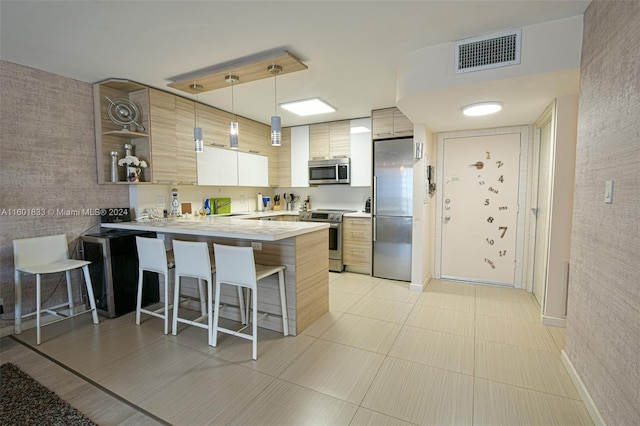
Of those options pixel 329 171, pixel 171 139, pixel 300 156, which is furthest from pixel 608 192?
pixel 300 156

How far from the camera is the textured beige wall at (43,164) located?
2.63 m

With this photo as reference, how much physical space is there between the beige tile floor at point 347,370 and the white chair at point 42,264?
163mm

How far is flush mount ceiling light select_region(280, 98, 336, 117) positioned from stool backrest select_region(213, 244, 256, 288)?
2.20 meters

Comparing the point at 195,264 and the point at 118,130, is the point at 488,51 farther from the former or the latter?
the point at 118,130

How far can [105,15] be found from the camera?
78.0 inches

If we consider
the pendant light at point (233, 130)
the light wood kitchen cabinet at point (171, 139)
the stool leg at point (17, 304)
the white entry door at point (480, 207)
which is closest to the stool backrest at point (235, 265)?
the pendant light at point (233, 130)

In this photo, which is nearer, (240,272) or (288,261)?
(240,272)

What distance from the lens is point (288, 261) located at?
8.48ft

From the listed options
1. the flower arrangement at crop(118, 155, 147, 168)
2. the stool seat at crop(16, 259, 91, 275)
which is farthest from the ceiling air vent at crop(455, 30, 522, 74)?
the stool seat at crop(16, 259, 91, 275)

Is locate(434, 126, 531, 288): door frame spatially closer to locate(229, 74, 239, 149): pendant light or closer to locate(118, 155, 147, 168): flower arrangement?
locate(229, 74, 239, 149): pendant light

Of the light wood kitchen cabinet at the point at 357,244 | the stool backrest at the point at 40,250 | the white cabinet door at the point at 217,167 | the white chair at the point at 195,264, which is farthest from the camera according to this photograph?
the light wood kitchen cabinet at the point at 357,244

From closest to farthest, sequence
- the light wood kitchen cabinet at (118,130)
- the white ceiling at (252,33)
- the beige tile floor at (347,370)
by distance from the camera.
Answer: the beige tile floor at (347,370) < the white ceiling at (252,33) < the light wood kitchen cabinet at (118,130)

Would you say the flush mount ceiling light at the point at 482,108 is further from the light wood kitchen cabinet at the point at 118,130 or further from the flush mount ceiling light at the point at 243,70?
the light wood kitchen cabinet at the point at 118,130

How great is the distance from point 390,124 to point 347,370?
318 cm
